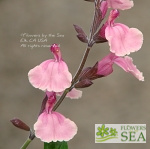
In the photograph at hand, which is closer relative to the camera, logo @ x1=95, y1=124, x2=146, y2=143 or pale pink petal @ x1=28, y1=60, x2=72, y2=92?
pale pink petal @ x1=28, y1=60, x2=72, y2=92

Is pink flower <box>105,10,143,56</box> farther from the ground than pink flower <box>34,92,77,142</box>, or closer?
farther from the ground

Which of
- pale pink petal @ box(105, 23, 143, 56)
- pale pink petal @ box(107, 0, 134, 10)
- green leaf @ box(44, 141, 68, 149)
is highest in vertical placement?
pale pink petal @ box(107, 0, 134, 10)

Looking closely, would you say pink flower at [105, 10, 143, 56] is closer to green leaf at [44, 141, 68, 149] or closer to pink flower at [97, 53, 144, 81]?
pink flower at [97, 53, 144, 81]

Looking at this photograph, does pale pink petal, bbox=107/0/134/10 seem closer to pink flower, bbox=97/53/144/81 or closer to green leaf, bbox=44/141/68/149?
pink flower, bbox=97/53/144/81

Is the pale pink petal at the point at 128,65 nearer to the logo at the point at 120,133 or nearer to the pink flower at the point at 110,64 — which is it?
the pink flower at the point at 110,64

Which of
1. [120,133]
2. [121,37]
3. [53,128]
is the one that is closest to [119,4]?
[121,37]

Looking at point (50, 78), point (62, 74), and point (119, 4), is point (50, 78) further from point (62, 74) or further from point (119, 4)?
point (119, 4)

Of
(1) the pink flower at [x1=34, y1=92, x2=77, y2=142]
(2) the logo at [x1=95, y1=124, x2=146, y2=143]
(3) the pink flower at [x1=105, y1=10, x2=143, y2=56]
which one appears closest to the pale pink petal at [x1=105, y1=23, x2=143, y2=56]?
(3) the pink flower at [x1=105, y1=10, x2=143, y2=56]
